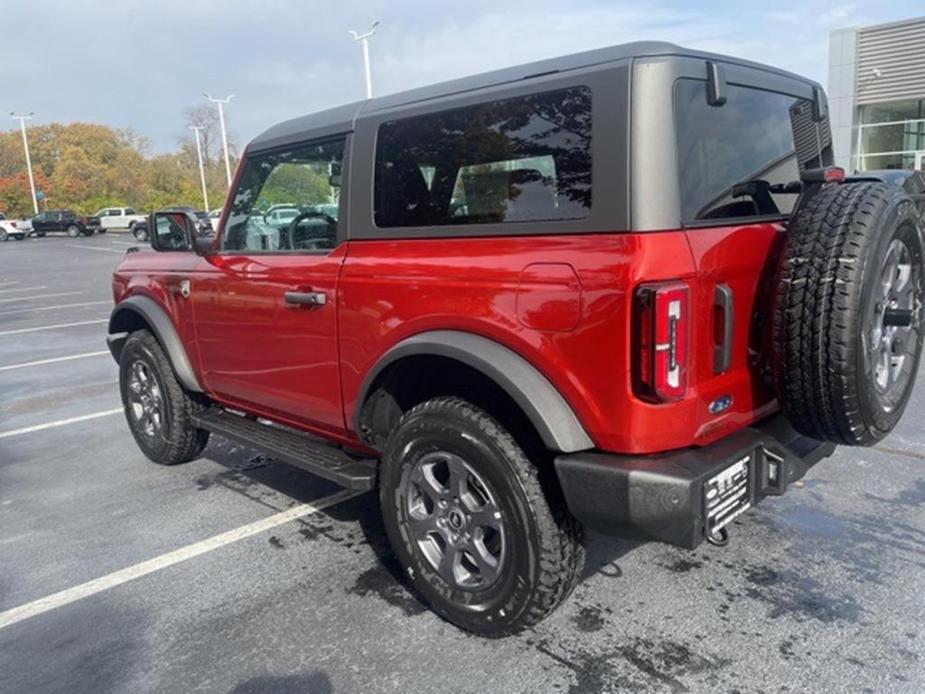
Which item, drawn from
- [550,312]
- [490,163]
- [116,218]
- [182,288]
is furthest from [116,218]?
[550,312]

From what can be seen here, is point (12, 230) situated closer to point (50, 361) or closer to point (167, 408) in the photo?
point (50, 361)

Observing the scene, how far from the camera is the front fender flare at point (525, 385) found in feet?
8.04

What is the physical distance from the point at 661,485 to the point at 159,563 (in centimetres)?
248

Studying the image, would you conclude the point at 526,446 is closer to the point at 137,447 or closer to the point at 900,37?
the point at 137,447

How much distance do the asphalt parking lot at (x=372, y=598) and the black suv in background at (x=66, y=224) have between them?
47.9m

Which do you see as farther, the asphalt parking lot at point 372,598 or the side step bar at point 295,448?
the side step bar at point 295,448

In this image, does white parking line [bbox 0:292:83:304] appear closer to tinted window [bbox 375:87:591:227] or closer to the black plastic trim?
tinted window [bbox 375:87:591:227]

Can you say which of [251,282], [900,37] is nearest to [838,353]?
[251,282]

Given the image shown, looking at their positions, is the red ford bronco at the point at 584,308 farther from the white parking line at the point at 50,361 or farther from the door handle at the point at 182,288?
the white parking line at the point at 50,361

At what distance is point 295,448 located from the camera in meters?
3.66

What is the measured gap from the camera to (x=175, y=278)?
4367 millimetres

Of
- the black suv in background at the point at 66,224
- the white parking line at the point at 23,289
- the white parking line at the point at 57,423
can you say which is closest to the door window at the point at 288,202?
the white parking line at the point at 57,423

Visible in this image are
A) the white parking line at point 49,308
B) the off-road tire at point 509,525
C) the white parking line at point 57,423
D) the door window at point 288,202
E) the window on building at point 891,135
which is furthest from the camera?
the window on building at point 891,135

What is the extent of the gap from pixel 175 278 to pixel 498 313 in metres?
2.55
